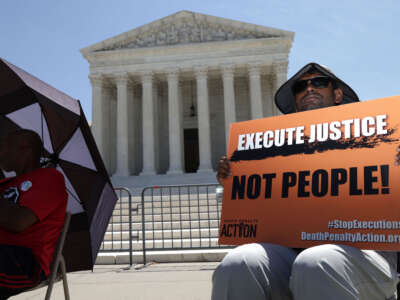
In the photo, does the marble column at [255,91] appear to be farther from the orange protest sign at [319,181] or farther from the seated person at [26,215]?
the seated person at [26,215]

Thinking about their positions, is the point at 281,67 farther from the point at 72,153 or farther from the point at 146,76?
the point at 72,153

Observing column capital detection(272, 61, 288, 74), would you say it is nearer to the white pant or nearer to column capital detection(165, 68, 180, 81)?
column capital detection(165, 68, 180, 81)

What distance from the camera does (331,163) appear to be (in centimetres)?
229

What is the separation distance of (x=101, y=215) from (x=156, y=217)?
24.0 feet

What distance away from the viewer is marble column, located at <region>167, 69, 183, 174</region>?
28.8m

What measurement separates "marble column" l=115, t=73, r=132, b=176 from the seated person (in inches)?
1038

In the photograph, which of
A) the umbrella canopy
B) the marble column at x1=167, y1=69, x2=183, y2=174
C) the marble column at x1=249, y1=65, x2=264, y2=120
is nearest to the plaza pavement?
the umbrella canopy

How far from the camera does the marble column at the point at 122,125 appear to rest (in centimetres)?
2879

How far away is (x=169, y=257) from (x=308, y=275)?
612 cm

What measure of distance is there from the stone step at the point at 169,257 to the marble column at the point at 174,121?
2090 centimetres

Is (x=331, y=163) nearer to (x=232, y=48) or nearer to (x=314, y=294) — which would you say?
(x=314, y=294)

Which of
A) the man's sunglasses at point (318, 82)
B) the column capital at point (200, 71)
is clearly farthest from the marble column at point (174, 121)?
the man's sunglasses at point (318, 82)

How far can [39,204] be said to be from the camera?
2.38 m

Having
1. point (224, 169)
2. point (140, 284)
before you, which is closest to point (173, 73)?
point (140, 284)
